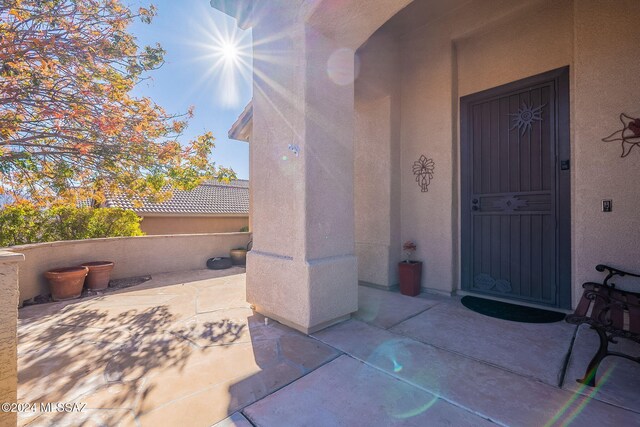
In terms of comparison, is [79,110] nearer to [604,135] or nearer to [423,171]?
[423,171]

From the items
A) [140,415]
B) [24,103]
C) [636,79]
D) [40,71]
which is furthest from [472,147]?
[24,103]

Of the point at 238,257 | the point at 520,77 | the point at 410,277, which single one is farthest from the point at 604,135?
the point at 238,257

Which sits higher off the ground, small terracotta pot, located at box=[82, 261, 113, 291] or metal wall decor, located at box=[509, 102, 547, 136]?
metal wall decor, located at box=[509, 102, 547, 136]

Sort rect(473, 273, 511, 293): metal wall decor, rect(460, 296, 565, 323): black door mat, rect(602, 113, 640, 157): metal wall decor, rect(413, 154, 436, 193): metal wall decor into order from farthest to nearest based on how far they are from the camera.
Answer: rect(413, 154, 436, 193): metal wall decor, rect(473, 273, 511, 293): metal wall decor, rect(460, 296, 565, 323): black door mat, rect(602, 113, 640, 157): metal wall decor

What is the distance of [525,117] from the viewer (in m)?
3.84

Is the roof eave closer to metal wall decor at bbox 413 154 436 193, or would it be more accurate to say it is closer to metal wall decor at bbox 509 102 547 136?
metal wall decor at bbox 413 154 436 193

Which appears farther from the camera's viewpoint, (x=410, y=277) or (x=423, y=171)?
(x=423, y=171)

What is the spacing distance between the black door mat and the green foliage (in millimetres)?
7267

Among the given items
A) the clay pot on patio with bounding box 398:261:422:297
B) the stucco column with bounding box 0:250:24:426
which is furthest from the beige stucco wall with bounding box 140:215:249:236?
the stucco column with bounding box 0:250:24:426

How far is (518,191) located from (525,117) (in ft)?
3.51

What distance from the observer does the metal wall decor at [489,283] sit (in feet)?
13.1

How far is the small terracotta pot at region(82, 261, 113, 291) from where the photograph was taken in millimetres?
4797

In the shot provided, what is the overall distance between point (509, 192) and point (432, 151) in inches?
50.9

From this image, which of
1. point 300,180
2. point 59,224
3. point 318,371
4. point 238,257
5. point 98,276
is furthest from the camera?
point 238,257
